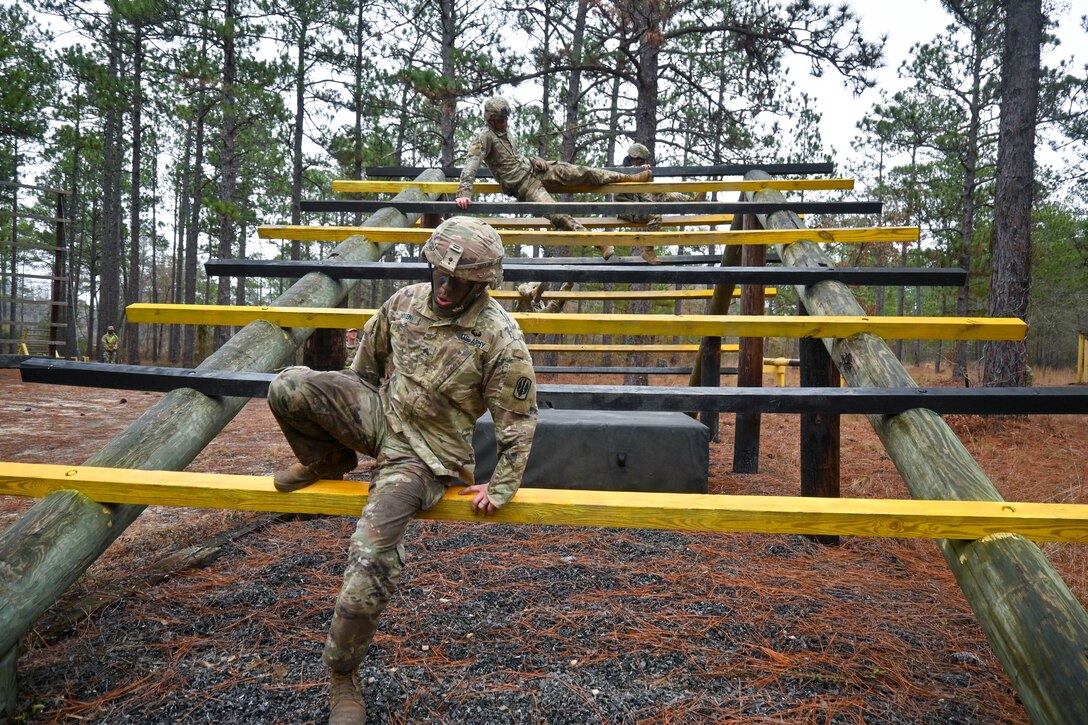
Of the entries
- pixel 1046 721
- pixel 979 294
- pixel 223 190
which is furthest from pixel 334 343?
pixel 979 294

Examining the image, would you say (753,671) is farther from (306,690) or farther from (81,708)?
(81,708)

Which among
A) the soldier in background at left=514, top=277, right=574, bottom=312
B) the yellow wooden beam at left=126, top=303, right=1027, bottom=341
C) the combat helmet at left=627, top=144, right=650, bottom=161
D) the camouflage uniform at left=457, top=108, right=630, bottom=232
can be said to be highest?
the combat helmet at left=627, top=144, right=650, bottom=161

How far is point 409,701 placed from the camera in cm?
217

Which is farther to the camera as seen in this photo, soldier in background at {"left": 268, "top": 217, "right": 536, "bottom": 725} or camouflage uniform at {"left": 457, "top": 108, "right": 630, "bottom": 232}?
camouflage uniform at {"left": 457, "top": 108, "right": 630, "bottom": 232}

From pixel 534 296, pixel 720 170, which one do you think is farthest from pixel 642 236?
pixel 534 296

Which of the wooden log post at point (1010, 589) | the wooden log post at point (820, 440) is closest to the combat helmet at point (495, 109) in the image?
the wooden log post at point (820, 440)

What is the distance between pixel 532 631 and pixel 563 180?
4670 mm

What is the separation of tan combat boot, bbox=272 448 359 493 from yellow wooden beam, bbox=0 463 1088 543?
4 cm

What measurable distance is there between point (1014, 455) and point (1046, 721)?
24.1 ft

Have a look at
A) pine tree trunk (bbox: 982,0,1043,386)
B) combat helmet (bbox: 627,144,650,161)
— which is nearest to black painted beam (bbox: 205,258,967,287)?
combat helmet (bbox: 627,144,650,161)

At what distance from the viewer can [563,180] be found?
627 centimetres

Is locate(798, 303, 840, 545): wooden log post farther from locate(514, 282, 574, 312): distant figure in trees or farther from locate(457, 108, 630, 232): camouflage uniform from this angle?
locate(514, 282, 574, 312): distant figure in trees

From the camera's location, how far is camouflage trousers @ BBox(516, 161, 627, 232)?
20.1 ft

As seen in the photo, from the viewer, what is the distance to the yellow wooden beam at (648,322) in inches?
115
